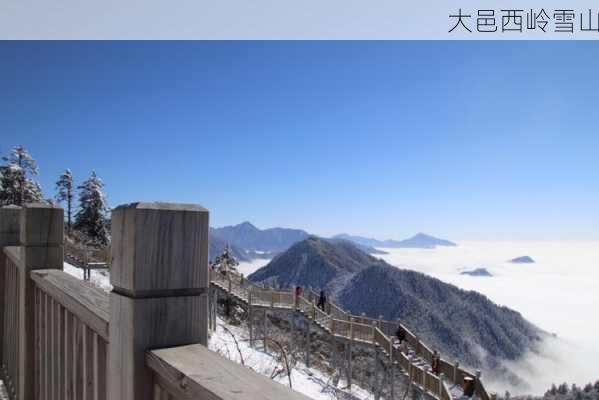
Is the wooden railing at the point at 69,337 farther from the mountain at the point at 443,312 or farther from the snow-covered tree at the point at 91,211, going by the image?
the mountain at the point at 443,312

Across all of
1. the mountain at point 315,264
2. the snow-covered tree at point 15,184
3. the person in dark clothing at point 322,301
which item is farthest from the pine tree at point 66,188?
the mountain at point 315,264

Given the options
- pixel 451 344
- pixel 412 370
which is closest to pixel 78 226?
pixel 412 370

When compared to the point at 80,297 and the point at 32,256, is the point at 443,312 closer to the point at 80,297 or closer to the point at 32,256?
the point at 32,256

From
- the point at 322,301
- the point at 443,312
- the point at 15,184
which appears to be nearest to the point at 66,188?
the point at 15,184

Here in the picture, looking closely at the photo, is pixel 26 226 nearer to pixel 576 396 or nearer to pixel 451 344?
pixel 576 396

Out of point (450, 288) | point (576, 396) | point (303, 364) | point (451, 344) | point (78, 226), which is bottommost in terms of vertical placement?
point (451, 344)

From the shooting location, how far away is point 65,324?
2.24 meters

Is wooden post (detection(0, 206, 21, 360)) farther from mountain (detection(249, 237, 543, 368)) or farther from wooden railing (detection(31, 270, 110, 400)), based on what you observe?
mountain (detection(249, 237, 543, 368))

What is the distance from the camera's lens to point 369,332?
1792cm

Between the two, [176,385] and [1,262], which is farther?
[1,262]

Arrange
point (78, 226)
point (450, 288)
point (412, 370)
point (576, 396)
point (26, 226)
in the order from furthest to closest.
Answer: point (450, 288), point (78, 226), point (576, 396), point (412, 370), point (26, 226)

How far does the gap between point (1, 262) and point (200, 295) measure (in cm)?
383

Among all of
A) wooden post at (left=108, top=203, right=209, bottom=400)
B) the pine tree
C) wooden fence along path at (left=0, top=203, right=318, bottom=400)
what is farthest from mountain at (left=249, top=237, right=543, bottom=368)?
wooden post at (left=108, top=203, right=209, bottom=400)

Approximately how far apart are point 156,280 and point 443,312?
92.9 m
